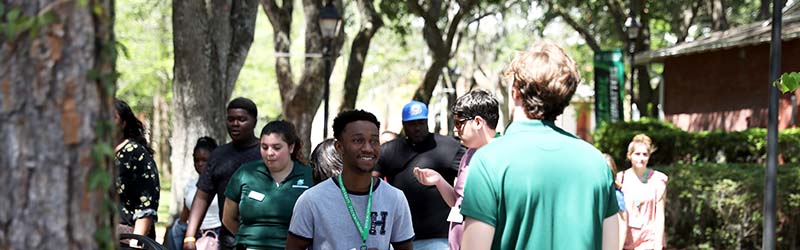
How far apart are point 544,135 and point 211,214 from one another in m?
5.49

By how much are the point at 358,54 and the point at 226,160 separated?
15157 millimetres

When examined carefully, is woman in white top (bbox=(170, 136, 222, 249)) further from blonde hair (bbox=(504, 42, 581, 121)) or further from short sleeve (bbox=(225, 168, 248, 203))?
blonde hair (bbox=(504, 42, 581, 121))

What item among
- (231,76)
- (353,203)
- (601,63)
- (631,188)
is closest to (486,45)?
(601,63)

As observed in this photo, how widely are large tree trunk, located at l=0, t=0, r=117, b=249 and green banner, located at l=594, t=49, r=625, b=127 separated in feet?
74.6

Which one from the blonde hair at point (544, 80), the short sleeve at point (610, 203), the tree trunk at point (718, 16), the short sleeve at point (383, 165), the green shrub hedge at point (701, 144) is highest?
the tree trunk at point (718, 16)

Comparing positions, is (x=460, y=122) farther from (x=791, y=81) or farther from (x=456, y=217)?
(x=791, y=81)

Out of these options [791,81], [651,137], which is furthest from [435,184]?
[651,137]

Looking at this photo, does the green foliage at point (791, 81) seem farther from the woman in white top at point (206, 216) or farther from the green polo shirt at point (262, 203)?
the woman in white top at point (206, 216)

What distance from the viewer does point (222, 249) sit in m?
8.48

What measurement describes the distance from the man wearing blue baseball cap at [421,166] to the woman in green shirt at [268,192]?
1.00 metres

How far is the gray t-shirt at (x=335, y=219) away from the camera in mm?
Result: 5867

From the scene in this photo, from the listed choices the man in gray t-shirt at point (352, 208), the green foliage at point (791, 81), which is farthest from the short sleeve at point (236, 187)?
the green foliage at point (791, 81)

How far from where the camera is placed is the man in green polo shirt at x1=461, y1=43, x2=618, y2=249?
4363 mm

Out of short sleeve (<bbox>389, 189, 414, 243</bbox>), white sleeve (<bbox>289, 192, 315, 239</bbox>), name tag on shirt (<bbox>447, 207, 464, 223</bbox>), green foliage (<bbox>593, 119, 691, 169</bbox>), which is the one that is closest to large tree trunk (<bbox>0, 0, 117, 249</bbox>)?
white sleeve (<bbox>289, 192, 315, 239</bbox>)
